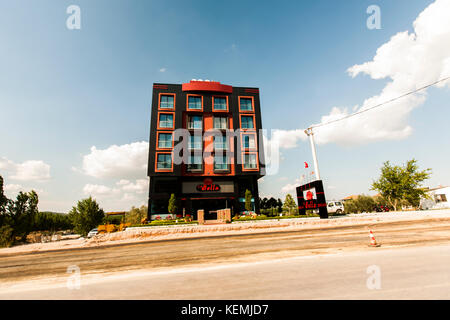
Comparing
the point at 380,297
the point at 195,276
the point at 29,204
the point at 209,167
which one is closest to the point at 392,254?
the point at 380,297

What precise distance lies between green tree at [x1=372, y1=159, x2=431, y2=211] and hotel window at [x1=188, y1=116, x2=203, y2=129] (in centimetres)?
3372

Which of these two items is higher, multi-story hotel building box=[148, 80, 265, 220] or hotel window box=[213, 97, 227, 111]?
hotel window box=[213, 97, 227, 111]

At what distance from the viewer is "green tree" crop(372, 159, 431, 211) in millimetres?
31344

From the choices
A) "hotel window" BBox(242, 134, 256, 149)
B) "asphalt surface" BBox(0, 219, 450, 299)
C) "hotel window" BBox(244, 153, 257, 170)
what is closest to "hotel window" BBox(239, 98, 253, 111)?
"hotel window" BBox(242, 134, 256, 149)

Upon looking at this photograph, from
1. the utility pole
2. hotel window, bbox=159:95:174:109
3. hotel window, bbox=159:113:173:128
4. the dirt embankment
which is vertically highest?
hotel window, bbox=159:95:174:109

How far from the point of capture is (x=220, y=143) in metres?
35.3

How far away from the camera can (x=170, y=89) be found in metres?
36.0

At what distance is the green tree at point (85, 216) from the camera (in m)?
24.6

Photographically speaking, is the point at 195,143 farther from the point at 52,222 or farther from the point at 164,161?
the point at 52,222

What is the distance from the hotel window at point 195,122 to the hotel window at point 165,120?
346 centimetres

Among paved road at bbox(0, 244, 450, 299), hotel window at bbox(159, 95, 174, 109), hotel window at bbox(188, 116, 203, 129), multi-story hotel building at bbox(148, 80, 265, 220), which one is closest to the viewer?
paved road at bbox(0, 244, 450, 299)

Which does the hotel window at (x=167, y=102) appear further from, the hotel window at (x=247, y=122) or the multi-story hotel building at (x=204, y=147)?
the hotel window at (x=247, y=122)

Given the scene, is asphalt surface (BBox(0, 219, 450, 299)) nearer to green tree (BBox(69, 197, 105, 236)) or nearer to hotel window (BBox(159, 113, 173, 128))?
green tree (BBox(69, 197, 105, 236))

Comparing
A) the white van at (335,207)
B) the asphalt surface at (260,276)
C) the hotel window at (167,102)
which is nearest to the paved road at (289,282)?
the asphalt surface at (260,276)
